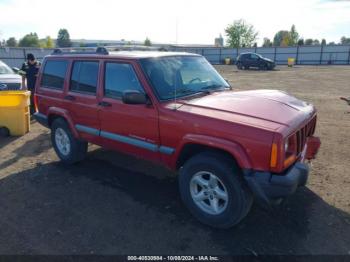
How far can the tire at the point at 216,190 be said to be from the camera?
3.35 m

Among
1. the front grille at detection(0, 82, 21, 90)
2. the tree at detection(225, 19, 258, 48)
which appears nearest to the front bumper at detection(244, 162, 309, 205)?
the front grille at detection(0, 82, 21, 90)

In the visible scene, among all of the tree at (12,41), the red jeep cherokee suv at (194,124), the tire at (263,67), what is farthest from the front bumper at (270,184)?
the tree at (12,41)

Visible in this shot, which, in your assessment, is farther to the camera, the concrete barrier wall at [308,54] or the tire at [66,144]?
the concrete barrier wall at [308,54]

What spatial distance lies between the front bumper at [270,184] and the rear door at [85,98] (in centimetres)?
257

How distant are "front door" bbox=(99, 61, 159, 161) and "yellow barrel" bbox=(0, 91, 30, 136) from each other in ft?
12.4

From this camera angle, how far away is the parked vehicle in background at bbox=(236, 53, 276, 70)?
3194 centimetres

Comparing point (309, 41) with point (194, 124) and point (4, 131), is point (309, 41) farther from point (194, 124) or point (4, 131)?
point (194, 124)

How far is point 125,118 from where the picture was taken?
4.25 metres

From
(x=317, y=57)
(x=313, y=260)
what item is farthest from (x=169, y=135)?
(x=317, y=57)

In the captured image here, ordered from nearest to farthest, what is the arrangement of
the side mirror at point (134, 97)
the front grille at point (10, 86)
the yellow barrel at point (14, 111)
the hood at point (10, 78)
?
1. the side mirror at point (134, 97)
2. the yellow barrel at point (14, 111)
3. the front grille at point (10, 86)
4. the hood at point (10, 78)

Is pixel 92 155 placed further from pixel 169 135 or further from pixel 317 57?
pixel 317 57

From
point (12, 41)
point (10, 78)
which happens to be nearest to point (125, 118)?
point (10, 78)

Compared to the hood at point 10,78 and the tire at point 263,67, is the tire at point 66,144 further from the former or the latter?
the tire at point 263,67

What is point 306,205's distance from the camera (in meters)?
4.09
